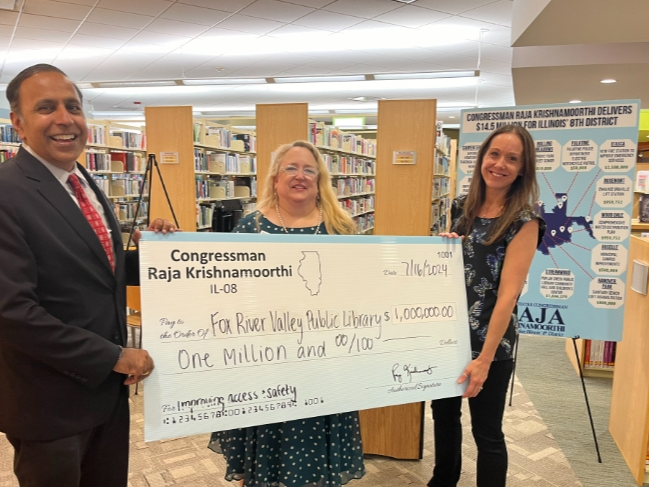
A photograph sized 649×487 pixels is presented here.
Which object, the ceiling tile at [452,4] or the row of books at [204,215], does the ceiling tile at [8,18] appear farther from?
the ceiling tile at [452,4]

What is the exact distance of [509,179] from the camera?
5.54 feet

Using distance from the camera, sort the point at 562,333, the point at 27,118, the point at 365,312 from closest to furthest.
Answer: the point at 27,118
the point at 365,312
the point at 562,333

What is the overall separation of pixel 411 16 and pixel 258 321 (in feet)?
16.0

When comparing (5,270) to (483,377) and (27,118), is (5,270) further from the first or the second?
(483,377)

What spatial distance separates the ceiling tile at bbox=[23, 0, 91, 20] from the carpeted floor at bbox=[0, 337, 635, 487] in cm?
448

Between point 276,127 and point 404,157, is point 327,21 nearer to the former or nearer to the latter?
point 276,127

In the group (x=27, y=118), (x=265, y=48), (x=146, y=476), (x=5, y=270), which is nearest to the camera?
(x=5, y=270)

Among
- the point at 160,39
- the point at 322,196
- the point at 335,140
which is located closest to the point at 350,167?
the point at 335,140

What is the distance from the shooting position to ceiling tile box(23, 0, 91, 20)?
4824 millimetres

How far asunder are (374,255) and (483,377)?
640mm

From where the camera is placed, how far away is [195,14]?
510 centimetres

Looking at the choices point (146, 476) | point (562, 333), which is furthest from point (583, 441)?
point (146, 476)

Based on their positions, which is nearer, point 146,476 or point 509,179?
point 509,179

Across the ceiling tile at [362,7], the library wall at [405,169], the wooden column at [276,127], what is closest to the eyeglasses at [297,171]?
the library wall at [405,169]
